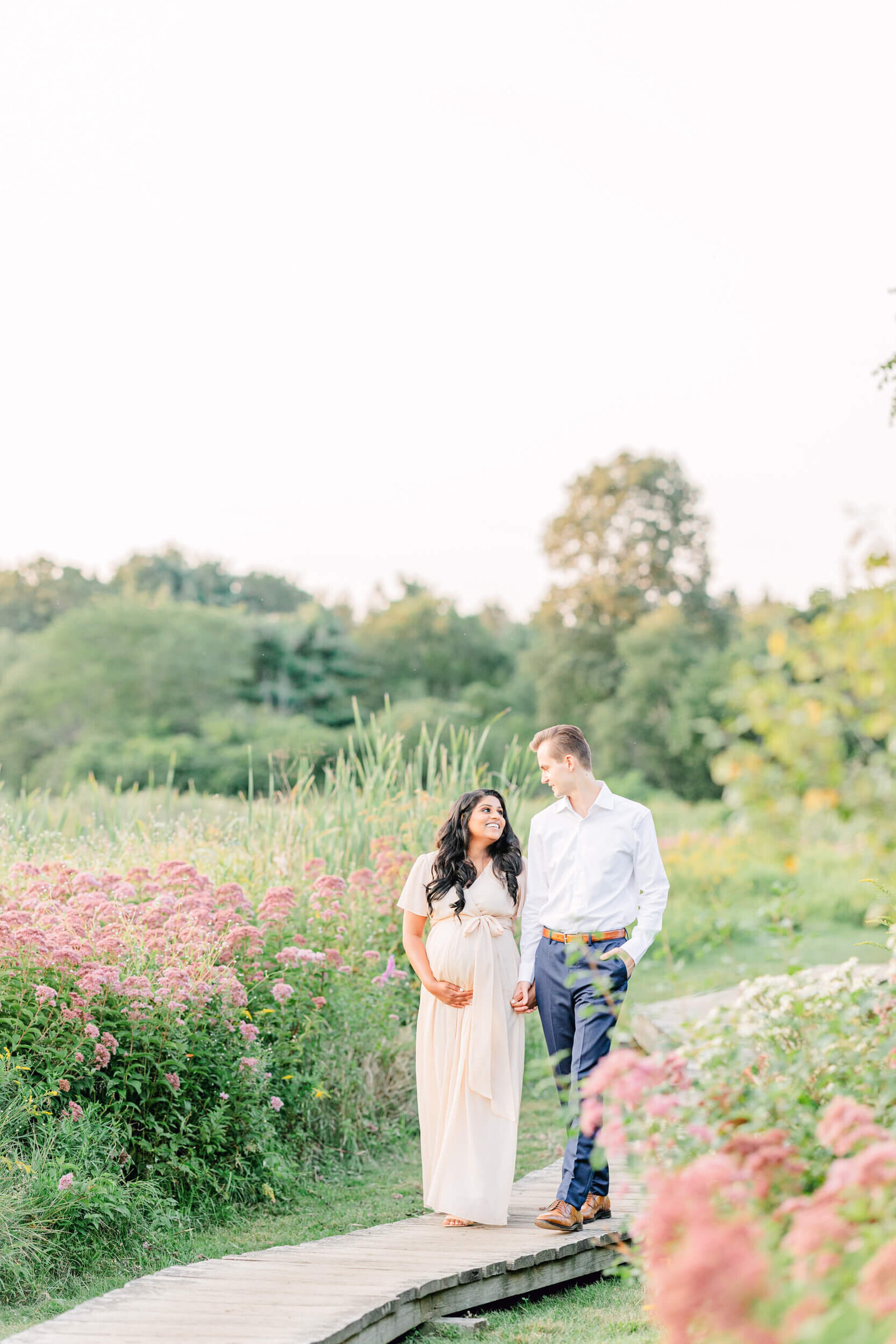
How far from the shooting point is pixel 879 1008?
298 cm

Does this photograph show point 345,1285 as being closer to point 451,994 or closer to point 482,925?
point 451,994

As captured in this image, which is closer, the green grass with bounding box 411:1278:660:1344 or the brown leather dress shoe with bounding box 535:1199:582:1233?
the green grass with bounding box 411:1278:660:1344

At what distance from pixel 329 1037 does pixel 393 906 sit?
100cm

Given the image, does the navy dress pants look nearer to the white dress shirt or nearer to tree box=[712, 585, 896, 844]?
the white dress shirt

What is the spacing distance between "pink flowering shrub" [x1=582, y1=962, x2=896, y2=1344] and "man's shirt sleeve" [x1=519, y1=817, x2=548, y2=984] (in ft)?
3.87

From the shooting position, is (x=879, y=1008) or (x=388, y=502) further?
(x=388, y=502)

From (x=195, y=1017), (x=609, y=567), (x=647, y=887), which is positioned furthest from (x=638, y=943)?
(x=609, y=567)

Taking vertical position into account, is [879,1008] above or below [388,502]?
below

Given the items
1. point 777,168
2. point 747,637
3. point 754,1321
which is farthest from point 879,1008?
point 747,637

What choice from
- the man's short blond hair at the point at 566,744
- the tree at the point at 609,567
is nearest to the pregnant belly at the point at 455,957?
the man's short blond hair at the point at 566,744

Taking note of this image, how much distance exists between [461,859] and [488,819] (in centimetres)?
20

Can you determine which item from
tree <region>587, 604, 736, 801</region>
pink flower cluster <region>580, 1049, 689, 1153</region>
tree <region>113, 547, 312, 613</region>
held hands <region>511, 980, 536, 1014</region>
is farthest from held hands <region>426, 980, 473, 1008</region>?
tree <region>113, 547, 312, 613</region>

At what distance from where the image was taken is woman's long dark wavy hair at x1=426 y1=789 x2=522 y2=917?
15.5 feet

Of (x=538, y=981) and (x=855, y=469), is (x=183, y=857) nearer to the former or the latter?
(x=538, y=981)
